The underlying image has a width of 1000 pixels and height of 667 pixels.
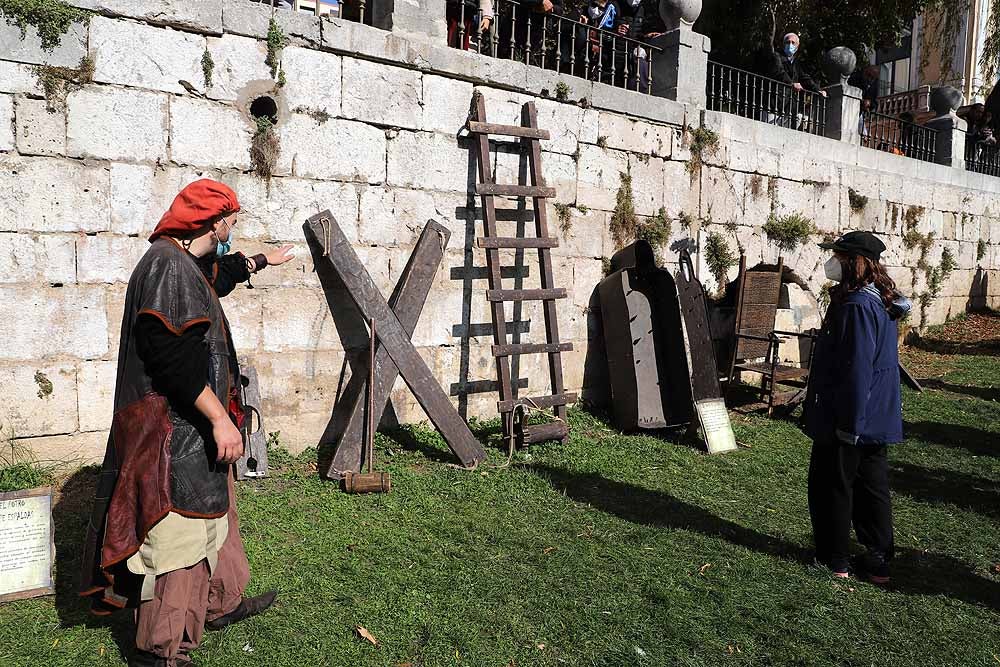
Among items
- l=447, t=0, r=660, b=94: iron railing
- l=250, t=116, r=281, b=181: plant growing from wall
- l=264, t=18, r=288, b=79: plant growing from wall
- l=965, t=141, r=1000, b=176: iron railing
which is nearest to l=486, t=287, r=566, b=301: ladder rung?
l=250, t=116, r=281, b=181: plant growing from wall

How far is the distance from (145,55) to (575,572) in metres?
4.23

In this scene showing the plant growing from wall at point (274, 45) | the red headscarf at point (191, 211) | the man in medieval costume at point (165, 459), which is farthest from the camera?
the plant growing from wall at point (274, 45)

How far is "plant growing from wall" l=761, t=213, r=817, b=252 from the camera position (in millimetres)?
8883

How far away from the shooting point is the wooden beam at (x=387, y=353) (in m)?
5.28

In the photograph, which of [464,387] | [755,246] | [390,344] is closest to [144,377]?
[390,344]

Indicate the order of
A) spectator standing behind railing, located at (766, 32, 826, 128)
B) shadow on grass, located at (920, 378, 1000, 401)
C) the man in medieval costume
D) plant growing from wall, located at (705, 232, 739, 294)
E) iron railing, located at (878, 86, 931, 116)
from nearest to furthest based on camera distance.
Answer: the man in medieval costume, plant growing from wall, located at (705, 232, 739, 294), shadow on grass, located at (920, 378, 1000, 401), spectator standing behind railing, located at (766, 32, 826, 128), iron railing, located at (878, 86, 931, 116)

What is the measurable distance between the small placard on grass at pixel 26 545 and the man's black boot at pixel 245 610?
0.96 metres

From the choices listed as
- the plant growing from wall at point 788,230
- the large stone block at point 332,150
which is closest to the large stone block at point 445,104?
the large stone block at point 332,150

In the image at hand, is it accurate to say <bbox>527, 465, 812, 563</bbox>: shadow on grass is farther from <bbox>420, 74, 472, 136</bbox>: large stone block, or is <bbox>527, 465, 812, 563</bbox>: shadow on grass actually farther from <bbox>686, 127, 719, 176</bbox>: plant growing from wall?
<bbox>686, 127, 719, 176</bbox>: plant growing from wall

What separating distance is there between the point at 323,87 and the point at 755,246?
221 inches

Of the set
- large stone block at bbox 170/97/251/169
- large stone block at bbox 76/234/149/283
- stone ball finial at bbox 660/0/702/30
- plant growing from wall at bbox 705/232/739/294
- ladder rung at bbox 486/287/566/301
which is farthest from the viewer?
plant growing from wall at bbox 705/232/739/294

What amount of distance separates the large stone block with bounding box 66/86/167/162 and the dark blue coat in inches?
171

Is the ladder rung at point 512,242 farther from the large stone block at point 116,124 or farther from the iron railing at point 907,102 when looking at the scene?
the iron railing at point 907,102

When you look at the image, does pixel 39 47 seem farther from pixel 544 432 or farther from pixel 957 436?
pixel 957 436
